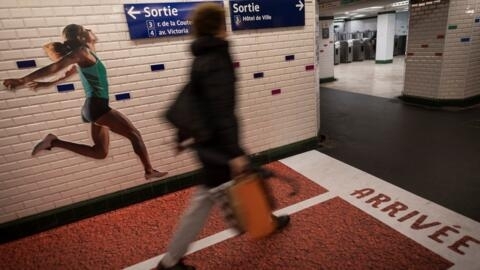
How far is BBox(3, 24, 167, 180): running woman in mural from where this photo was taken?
243 cm

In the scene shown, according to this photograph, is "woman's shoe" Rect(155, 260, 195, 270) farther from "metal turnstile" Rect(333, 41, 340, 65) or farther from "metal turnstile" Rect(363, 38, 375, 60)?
"metal turnstile" Rect(363, 38, 375, 60)

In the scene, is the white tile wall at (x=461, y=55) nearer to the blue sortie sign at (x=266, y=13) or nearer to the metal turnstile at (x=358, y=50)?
the blue sortie sign at (x=266, y=13)

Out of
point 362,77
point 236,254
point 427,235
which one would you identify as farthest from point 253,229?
point 362,77

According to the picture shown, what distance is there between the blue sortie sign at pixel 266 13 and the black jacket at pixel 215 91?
1.70m

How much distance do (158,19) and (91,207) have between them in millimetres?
1966

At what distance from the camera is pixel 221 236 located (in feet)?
7.62

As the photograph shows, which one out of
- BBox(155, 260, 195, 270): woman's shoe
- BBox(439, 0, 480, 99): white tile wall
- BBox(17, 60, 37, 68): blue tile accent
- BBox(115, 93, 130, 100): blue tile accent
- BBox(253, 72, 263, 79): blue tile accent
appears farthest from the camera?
BBox(439, 0, 480, 99): white tile wall

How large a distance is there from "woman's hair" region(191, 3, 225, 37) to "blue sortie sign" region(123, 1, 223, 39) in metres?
1.31

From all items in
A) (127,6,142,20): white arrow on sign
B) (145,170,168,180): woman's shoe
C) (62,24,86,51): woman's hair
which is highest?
(127,6,142,20): white arrow on sign

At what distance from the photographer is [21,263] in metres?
2.25

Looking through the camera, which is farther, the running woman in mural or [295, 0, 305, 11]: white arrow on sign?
[295, 0, 305, 11]: white arrow on sign

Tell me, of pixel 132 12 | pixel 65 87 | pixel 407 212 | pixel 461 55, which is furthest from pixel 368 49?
pixel 65 87

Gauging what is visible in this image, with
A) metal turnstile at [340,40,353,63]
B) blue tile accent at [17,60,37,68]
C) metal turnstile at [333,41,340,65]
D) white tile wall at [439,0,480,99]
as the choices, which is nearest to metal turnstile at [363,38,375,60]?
metal turnstile at [340,40,353,63]

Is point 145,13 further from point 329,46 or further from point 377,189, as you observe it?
point 329,46
